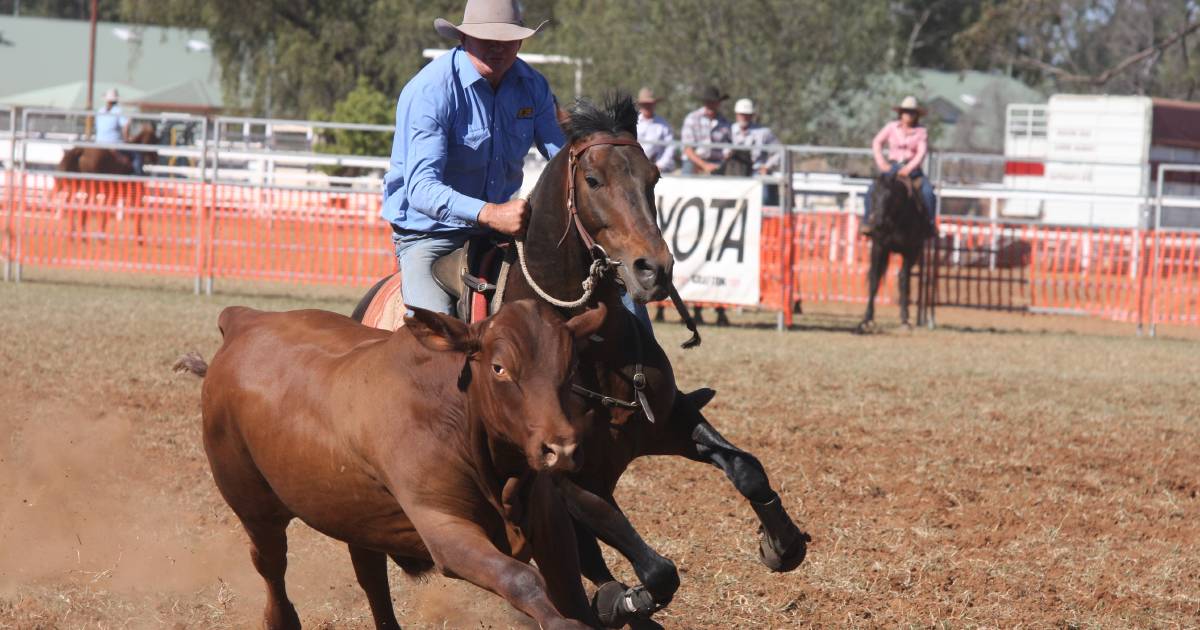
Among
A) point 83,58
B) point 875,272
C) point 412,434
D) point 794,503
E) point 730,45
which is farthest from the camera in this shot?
point 83,58

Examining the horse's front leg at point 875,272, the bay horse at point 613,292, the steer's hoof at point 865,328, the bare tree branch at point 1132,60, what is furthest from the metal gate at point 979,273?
the bare tree branch at point 1132,60

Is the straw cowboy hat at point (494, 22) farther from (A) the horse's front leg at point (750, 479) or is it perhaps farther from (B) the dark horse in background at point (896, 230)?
(B) the dark horse in background at point (896, 230)

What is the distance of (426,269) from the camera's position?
5277mm

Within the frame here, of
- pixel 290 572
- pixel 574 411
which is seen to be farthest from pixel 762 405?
pixel 574 411

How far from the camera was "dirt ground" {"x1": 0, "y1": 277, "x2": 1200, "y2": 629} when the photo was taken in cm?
562

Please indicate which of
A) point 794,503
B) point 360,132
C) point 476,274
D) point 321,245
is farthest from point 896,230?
point 360,132

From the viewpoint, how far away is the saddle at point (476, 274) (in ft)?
16.4

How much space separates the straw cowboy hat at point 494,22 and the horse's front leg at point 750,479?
143 cm

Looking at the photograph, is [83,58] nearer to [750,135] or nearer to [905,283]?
[750,135]

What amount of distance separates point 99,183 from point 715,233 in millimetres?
8228

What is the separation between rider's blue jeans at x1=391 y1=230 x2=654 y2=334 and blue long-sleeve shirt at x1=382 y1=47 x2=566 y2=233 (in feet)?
0.14

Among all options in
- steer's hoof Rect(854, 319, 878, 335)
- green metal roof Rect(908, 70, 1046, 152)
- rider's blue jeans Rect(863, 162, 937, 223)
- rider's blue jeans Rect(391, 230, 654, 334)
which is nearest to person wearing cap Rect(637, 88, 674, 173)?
rider's blue jeans Rect(863, 162, 937, 223)

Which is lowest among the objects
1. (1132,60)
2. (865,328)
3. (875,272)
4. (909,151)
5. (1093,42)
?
(865,328)

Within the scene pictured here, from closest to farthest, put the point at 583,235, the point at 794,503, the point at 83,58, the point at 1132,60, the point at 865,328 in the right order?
the point at 583,235 < the point at 794,503 < the point at 865,328 < the point at 1132,60 < the point at 83,58
